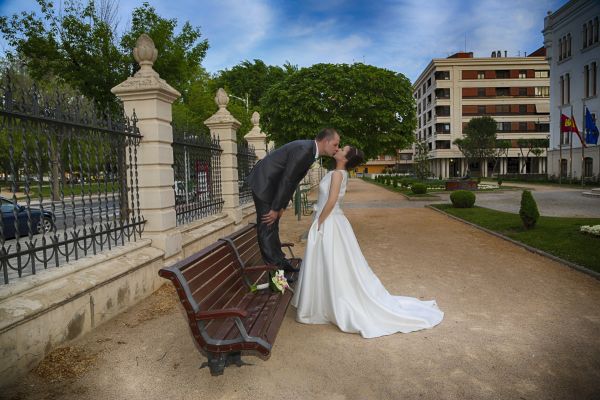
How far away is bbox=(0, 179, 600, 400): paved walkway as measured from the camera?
3.45m

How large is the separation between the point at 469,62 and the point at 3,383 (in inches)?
2917

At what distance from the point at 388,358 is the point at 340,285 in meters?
0.99

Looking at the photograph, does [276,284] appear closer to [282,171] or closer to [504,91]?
[282,171]

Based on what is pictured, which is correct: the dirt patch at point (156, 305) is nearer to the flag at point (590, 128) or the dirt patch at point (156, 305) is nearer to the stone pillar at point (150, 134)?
the stone pillar at point (150, 134)

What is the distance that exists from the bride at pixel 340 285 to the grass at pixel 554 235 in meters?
4.60

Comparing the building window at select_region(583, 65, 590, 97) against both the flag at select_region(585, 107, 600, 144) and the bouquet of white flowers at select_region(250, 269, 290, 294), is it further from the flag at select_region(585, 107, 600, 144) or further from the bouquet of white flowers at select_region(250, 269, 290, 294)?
the bouquet of white flowers at select_region(250, 269, 290, 294)

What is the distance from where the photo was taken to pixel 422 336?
4508 mm

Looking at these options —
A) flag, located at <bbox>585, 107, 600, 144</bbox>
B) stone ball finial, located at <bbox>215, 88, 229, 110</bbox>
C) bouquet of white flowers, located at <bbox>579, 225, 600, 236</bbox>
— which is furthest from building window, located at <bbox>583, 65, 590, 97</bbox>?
stone ball finial, located at <bbox>215, 88, 229, 110</bbox>

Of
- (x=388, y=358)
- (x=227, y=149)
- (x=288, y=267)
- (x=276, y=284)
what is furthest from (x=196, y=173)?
(x=388, y=358)

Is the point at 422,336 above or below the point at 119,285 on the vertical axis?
below

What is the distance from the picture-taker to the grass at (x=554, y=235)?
8.16 m

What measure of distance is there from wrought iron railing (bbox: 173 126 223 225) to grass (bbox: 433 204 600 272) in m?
7.52

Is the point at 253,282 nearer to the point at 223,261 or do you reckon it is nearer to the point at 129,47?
the point at 223,261

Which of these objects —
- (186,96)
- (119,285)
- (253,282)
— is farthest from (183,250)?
(186,96)
